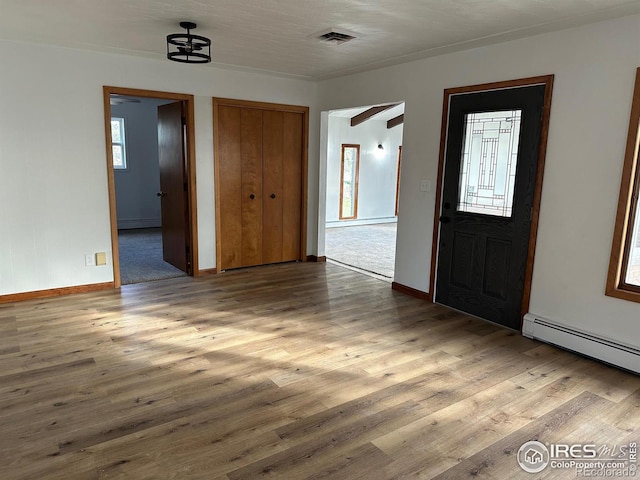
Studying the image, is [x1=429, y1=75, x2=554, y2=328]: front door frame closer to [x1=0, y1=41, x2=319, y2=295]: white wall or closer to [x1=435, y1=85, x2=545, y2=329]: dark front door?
[x1=435, y1=85, x2=545, y2=329]: dark front door

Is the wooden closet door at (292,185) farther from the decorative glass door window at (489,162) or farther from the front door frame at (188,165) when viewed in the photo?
the decorative glass door window at (489,162)

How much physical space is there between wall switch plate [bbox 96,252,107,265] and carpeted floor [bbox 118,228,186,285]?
371 mm

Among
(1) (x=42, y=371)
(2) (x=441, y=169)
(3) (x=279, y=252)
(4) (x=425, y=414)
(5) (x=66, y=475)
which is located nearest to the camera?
(5) (x=66, y=475)

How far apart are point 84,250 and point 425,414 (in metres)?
3.71

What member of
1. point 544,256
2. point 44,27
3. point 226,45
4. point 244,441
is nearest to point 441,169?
point 544,256

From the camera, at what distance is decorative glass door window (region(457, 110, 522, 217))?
3721 mm

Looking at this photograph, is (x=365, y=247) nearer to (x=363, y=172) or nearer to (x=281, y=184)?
(x=281, y=184)

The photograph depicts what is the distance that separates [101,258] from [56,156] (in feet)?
3.55

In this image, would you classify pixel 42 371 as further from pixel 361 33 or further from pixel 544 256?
pixel 544 256

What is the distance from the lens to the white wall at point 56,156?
4.06 meters

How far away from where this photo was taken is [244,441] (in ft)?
7.41

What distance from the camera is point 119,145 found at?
8.52m

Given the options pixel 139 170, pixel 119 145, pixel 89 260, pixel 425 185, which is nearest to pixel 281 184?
pixel 425 185

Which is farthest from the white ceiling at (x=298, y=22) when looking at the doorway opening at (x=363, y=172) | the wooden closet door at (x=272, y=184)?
the doorway opening at (x=363, y=172)
